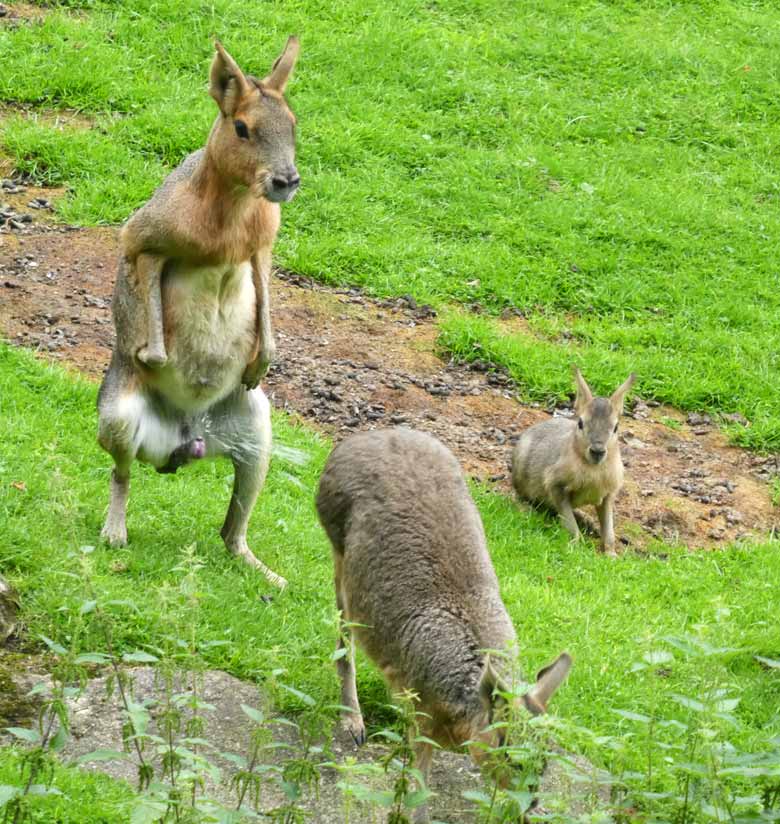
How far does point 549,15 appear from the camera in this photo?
14.4 m

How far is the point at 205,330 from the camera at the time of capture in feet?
21.4

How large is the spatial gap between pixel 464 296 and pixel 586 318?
35.1 inches

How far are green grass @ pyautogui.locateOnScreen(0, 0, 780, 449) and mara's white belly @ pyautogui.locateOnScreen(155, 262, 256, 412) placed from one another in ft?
11.4

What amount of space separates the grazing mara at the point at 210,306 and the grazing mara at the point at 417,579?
48.0 inches

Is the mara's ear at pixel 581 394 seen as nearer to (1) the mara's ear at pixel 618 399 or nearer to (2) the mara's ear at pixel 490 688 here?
(1) the mara's ear at pixel 618 399

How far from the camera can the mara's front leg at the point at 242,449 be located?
22.0ft

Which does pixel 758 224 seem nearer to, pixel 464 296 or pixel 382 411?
pixel 464 296

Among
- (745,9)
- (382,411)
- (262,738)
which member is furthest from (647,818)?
(745,9)

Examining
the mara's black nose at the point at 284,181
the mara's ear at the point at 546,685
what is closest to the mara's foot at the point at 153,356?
the mara's black nose at the point at 284,181

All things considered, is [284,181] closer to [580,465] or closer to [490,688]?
[490,688]

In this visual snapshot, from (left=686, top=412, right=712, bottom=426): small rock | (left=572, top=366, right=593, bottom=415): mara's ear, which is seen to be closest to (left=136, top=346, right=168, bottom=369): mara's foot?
(left=572, top=366, right=593, bottom=415): mara's ear

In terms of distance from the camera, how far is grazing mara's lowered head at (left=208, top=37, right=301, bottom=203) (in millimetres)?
5984

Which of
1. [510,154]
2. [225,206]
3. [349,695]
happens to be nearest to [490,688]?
[349,695]

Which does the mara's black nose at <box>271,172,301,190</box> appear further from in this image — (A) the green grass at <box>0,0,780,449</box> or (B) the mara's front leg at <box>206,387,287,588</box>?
(A) the green grass at <box>0,0,780,449</box>
